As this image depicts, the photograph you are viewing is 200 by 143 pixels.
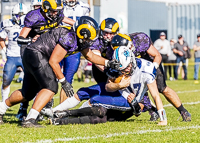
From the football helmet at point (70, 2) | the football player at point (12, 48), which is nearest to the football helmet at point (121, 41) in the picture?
the football helmet at point (70, 2)

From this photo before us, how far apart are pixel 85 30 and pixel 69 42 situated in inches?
9.8

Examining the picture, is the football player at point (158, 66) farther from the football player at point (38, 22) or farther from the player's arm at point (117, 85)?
the football player at point (38, 22)

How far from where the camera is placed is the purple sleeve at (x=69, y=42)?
4.89 m

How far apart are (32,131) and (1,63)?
12.2m

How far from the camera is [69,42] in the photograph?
490cm

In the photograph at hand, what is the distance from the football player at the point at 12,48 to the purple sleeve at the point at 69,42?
2.63 m

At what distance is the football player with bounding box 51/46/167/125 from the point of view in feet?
16.7

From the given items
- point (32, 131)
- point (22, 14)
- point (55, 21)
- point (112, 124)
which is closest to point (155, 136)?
point (112, 124)

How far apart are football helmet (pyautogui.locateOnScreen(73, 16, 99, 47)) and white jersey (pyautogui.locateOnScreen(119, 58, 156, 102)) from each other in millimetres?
708

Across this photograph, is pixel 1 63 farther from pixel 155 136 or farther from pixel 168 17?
pixel 168 17

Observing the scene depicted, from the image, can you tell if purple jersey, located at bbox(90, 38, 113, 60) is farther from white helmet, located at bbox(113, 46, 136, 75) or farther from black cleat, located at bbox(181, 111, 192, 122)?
black cleat, located at bbox(181, 111, 192, 122)

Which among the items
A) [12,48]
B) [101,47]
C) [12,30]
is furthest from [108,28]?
[12,30]

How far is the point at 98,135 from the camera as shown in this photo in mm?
4441

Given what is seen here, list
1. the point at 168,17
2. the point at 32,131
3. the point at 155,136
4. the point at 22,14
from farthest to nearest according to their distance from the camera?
the point at 168,17
the point at 22,14
the point at 32,131
the point at 155,136
